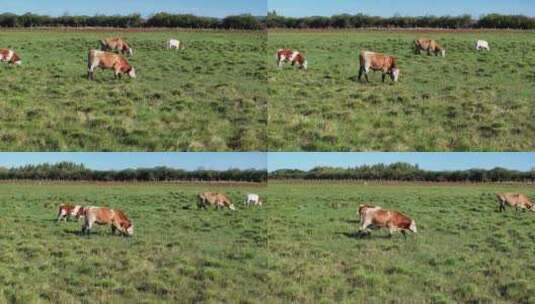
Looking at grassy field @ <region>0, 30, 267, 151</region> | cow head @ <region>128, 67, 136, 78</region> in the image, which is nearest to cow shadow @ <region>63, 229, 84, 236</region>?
grassy field @ <region>0, 30, 267, 151</region>

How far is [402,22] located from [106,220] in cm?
729

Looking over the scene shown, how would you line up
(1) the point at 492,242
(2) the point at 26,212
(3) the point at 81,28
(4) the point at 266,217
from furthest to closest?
(3) the point at 81,28 < (2) the point at 26,212 < (4) the point at 266,217 < (1) the point at 492,242

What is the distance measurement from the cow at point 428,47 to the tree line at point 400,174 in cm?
274

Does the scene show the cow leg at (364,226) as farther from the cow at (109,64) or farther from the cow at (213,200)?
the cow at (109,64)

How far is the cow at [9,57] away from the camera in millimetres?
12156

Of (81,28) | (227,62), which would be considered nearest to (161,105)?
(227,62)

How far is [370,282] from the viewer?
7422mm

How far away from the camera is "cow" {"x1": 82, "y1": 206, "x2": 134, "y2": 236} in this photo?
32.0 ft

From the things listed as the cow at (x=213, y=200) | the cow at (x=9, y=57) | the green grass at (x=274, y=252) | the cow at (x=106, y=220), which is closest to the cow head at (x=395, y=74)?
the green grass at (x=274, y=252)

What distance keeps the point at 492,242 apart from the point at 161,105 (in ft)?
16.6

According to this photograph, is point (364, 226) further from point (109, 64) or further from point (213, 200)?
point (109, 64)

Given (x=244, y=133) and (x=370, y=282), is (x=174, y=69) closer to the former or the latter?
(x=244, y=133)

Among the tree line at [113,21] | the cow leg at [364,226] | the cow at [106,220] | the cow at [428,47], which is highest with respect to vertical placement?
the tree line at [113,21]

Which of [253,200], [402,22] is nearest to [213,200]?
[253,200]
